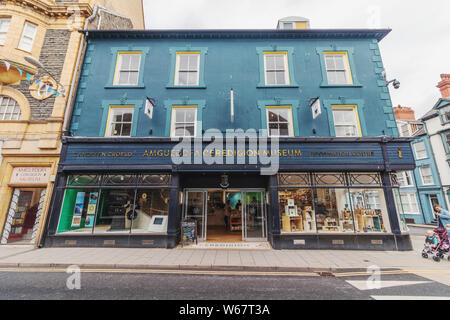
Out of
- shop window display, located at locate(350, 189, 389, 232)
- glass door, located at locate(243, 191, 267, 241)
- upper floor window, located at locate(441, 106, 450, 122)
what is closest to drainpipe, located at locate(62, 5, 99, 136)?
glass door, located at locate(243, 191, 267, 241)

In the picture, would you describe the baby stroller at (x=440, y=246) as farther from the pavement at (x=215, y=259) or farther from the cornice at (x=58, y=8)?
the cornice at (x=58, y=8)

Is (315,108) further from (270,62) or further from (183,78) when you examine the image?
(183,78)

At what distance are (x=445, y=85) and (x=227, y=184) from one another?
25325 mm

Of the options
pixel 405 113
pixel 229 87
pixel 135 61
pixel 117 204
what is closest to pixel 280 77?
pixel 229 87

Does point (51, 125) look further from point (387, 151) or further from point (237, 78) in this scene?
point (387, 151)

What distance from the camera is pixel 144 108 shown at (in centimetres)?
986

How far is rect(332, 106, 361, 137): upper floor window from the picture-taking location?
9672mm

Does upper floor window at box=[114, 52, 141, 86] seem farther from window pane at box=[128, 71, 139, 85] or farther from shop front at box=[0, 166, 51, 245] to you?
shop front at box=[0, 166, 51, 245]

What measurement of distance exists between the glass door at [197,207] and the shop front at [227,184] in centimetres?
83

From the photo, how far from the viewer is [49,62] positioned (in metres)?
10.6

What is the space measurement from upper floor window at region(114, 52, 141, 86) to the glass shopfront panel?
987 centimetres

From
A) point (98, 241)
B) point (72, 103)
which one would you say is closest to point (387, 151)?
point (98, 241)

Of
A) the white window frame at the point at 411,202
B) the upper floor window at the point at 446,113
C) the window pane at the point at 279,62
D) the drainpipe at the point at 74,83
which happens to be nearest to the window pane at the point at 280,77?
the window pane at the point at 279,62

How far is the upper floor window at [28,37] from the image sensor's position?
10.5 m
